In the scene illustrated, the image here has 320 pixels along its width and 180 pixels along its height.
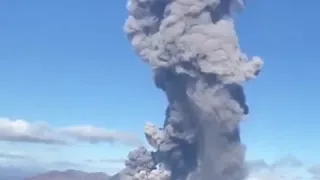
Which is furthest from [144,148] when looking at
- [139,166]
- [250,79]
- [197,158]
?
[250,79]

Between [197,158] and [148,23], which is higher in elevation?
[148,23]

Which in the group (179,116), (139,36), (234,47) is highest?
(139,36)

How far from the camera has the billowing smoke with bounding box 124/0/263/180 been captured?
157 feet

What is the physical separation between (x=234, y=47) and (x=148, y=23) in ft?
31.3

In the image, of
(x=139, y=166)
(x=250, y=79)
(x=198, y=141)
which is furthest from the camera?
(x=139, y=166)

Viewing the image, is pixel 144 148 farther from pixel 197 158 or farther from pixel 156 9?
pixel 156 9

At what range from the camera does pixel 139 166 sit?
60.8 m

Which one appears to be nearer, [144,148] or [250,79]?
[250,79]

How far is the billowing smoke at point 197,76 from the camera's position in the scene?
47.7 metres

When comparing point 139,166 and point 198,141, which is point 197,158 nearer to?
point 198,141

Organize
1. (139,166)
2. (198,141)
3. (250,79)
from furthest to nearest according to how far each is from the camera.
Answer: (139,166) < (198,141) < (250,79)

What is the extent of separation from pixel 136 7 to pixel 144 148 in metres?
16.8

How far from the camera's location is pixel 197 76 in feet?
159

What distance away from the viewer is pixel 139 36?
54.1 metres
